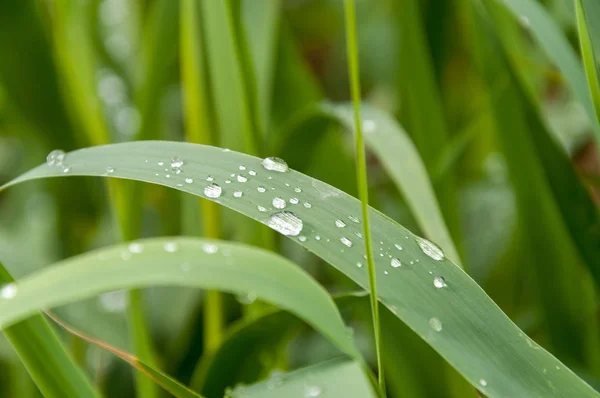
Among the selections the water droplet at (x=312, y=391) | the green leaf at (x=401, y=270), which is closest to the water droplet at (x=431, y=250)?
the green leaf at (x=401, y=270)

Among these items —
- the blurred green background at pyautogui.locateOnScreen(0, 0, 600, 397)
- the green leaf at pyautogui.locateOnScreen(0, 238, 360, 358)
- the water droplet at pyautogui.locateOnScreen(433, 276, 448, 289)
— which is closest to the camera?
the green leaf at pyautogui.locateOnScreen(0, 238, 360, 358)

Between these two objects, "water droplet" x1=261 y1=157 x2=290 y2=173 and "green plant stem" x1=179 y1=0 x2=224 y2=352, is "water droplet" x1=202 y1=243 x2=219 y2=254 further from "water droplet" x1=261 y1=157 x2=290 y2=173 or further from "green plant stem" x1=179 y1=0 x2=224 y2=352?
"green plant stem" x1=179 y1=0 x2=224 y2=352

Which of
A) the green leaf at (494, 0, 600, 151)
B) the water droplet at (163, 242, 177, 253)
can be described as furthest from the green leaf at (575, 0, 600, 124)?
the water droplet at (163, 242, 177, 253)

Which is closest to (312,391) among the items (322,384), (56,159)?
(322,384)

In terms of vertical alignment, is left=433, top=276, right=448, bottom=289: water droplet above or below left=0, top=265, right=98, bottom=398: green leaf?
below

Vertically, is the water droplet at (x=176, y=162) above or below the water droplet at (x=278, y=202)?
above

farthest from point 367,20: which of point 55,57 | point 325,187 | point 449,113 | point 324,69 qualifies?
point 325,187

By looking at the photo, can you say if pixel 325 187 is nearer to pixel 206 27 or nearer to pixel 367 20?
pixel 206 27

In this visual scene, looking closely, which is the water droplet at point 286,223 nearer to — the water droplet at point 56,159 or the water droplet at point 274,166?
the water droplet at point 274,166
